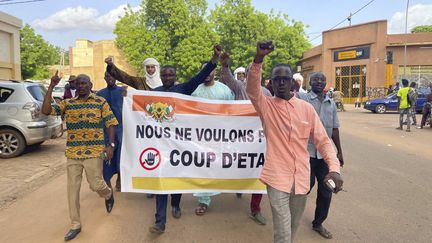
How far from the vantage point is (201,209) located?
15.8 feet

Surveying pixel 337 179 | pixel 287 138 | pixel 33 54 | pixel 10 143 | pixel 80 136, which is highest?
pixel 33 54

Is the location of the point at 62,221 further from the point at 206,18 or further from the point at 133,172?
the point at 206,18

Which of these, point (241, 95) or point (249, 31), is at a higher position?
point (249, 31)

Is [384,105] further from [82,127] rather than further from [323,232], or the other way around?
[82,127]

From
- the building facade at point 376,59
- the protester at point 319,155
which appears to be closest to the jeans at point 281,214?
the protester at point 319,155

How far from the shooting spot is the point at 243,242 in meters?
3.92

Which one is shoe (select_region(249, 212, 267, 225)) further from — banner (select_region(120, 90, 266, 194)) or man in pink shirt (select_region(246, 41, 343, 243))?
man in pink shirt (select_region(246, 41, 343, 243))

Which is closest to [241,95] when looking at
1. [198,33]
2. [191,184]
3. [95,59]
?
[191,184]

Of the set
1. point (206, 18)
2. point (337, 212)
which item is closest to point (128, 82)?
point (337, 212)

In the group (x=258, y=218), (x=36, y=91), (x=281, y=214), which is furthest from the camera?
(x=36, y=91)

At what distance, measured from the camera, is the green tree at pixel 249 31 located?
119 feet

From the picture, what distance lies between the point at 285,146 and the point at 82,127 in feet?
7.14

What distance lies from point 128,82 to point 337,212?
10.6 feet

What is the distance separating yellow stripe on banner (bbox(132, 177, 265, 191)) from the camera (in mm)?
4277
